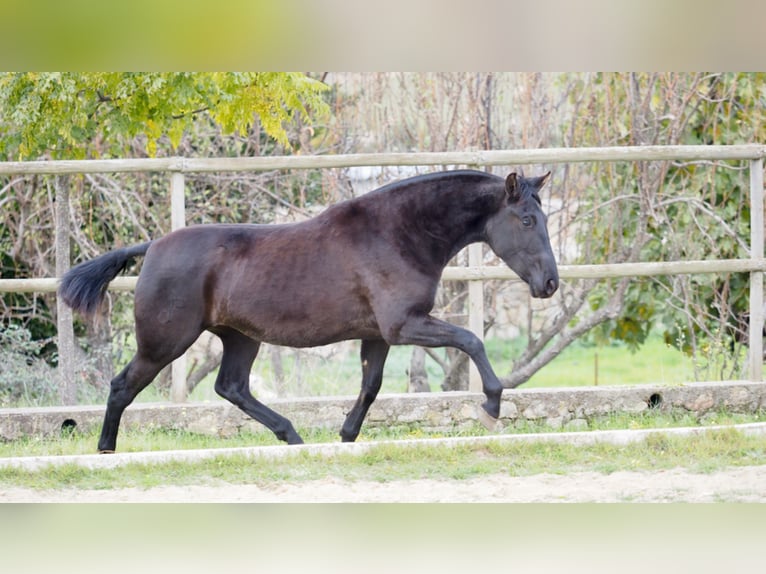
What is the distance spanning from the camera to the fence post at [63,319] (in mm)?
7164

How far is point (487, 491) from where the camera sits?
5.20m

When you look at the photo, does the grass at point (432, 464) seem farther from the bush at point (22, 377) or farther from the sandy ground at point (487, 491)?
the bush at point (22, 377)

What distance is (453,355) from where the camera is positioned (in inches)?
355

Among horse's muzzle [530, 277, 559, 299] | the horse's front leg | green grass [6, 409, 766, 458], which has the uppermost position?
horse's muzzle [530, 277, 559, 299]

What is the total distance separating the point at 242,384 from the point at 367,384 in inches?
30.1

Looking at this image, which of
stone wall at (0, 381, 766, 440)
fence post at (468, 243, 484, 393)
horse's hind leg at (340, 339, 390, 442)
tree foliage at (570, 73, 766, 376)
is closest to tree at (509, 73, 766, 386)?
tree foliage at (570, 73, 766, 376)

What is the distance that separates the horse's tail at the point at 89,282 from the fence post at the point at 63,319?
99 centimetres

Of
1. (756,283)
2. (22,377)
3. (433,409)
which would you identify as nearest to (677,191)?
(756,283)

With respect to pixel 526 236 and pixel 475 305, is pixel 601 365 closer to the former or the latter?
pixel 475 305

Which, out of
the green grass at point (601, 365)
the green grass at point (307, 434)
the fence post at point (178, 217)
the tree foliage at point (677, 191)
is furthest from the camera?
the green grass at point (601, 365)

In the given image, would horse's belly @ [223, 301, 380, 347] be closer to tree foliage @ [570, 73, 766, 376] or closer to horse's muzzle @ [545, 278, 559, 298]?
horse's muzzle @ [545, 278, 559, 298]

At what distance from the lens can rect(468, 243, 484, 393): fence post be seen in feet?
23.7

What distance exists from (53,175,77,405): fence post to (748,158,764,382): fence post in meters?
4.82

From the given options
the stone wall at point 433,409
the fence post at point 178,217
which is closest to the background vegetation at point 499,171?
the stone wall at point 433,409
